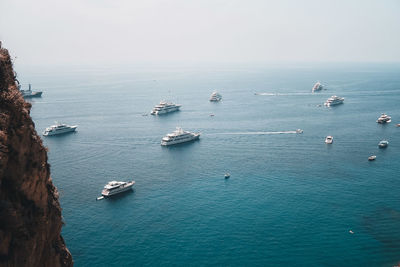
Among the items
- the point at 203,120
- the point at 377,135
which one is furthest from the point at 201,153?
the point at 377,135

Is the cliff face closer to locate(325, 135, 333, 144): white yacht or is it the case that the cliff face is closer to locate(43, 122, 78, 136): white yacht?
locate(325, 135, 333, 144): white yacht

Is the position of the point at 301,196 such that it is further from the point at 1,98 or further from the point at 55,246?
the point at 1,98

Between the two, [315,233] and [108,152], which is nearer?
[315,233]

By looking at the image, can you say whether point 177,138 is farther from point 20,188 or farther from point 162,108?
point 20,188

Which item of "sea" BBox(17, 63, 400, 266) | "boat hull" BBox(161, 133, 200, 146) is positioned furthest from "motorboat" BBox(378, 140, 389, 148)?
"boat hull" BBox(161, 133, 200, 146)

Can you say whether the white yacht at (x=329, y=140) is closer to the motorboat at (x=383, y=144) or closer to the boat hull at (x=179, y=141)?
the motorboat at (x=383, y=144)

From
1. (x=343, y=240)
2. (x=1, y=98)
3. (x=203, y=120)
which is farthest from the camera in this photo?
(x=203, y=120)

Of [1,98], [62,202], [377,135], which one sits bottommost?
[62,202]
